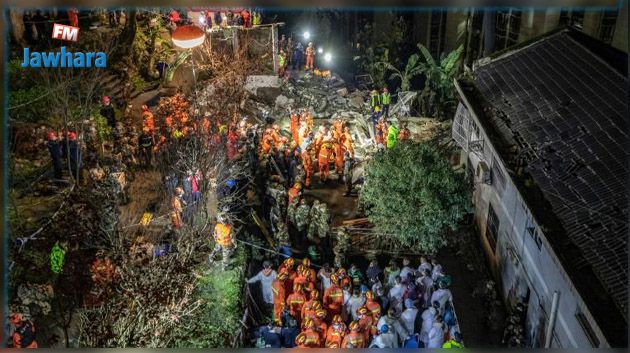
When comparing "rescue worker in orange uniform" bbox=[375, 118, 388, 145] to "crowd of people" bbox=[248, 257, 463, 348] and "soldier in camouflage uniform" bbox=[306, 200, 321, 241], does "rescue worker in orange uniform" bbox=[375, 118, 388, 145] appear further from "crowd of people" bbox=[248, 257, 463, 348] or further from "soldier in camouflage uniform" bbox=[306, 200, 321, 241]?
"crowd of people" bbox=[248, 257, 463, 348]

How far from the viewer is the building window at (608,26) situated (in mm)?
18641

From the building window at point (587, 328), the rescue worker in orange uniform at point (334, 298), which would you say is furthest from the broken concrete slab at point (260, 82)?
the building window at point (587, 328)

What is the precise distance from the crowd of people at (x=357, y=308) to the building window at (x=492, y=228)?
7.78 ft

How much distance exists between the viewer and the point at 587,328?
9742 mm

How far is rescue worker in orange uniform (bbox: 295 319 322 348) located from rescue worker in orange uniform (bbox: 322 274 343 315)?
1.35m

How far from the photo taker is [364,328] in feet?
41.0

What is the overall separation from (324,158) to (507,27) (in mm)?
9923

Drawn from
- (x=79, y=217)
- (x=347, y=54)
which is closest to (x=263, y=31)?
(x=347, y=54)

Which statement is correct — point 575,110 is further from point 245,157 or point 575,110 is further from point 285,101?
point 285,101

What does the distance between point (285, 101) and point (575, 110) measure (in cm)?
1461

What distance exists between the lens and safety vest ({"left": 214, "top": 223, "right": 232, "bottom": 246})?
47.4 ft

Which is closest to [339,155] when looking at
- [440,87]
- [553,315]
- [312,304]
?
[440,87]

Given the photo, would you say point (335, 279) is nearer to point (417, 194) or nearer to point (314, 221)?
point (314, 221)

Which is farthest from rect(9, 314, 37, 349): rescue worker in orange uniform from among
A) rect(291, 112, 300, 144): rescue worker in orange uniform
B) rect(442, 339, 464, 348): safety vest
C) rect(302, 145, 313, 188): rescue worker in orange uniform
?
rect(291, 112, 300, 144): rescue worker in orange uniform
